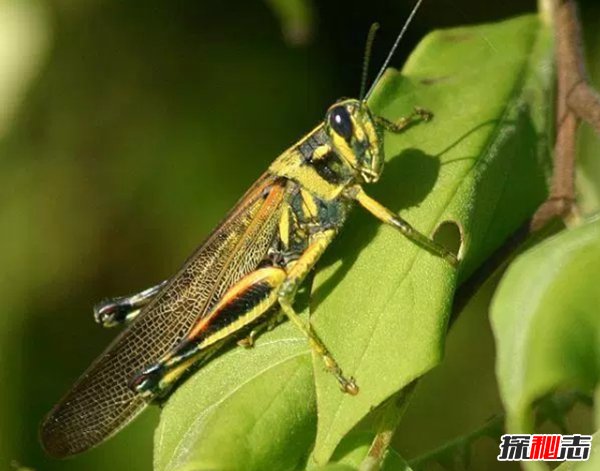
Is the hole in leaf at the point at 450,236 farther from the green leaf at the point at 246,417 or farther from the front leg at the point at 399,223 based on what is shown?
the green leaf at the point at 246,417

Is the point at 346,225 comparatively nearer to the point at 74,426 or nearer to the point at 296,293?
the point at 296,293

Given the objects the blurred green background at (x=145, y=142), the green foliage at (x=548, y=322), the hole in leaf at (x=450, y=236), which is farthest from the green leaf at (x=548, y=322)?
the blurred green background at (x=145, y=142)

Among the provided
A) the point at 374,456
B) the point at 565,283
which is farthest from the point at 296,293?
the point at 565,283

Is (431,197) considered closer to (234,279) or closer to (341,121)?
(341,121)

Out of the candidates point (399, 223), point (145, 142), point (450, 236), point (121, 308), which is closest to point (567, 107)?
point (450, 236)

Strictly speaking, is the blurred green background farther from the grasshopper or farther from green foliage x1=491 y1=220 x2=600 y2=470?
green foliage x1=491 y1=220 x2=600 y2=470
